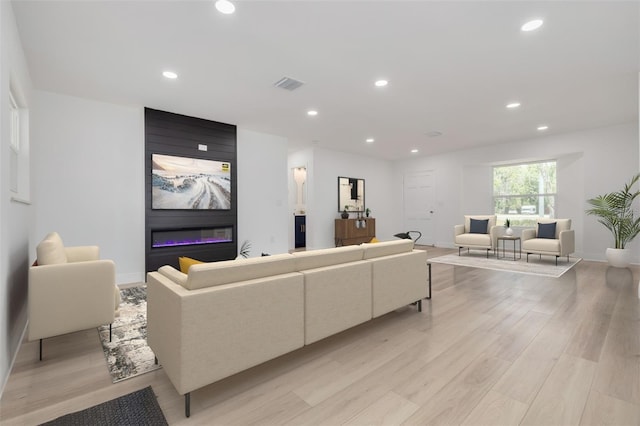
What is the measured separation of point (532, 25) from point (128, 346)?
4.28m

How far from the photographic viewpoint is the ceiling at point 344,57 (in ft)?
7.88

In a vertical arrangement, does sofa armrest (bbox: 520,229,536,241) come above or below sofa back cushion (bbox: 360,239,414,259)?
below

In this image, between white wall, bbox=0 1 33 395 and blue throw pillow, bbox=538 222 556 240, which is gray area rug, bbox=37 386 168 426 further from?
blue throw pillow, bbox=538 222 556 240

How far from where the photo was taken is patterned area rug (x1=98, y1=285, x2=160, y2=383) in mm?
1994

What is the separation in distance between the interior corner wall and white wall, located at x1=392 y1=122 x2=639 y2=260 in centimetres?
729

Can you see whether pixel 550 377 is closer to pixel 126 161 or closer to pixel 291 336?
pixel 291 336

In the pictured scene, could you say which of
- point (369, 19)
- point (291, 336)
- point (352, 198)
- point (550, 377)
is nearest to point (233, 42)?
point (369, 19)

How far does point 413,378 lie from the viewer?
1.85m

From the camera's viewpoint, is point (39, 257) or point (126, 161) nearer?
point (39, 257)

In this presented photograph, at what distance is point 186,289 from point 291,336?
2.44 feet

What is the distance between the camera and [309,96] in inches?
163

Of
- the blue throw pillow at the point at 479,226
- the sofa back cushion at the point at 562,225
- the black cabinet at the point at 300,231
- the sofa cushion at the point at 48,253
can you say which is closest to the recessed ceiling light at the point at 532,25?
the sofa cushion at the point at 48,253

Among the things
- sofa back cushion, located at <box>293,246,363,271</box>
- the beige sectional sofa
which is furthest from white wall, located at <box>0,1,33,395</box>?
sofa back cushion, located at <box>293,246,363,271</box>

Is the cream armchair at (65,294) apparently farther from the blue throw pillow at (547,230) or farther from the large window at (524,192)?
the large window at (524,192)
